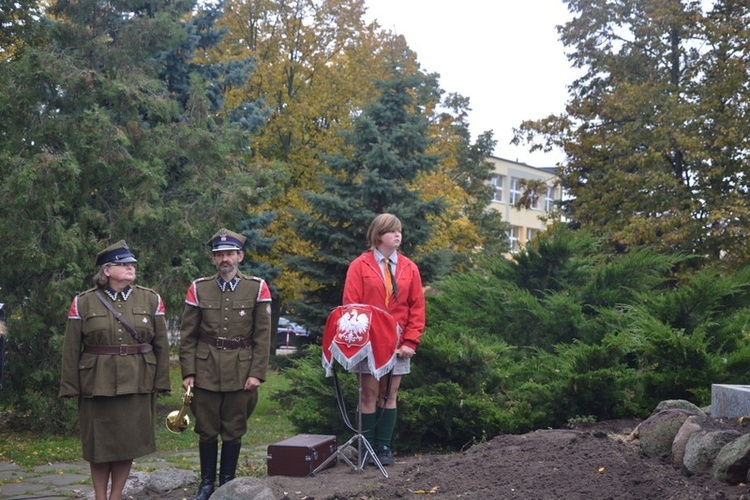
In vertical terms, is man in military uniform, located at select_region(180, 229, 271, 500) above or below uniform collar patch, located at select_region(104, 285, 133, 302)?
below

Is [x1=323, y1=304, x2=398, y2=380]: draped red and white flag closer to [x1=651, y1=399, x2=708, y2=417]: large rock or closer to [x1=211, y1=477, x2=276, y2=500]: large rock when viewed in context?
[x1=211, y1=477, x2=276, y2=500]: large rock

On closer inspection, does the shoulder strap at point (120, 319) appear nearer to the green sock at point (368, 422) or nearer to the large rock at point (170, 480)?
the large rock at point (170, 480)

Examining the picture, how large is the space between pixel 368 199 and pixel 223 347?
10.3 metres

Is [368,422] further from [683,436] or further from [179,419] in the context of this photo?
[683,436]

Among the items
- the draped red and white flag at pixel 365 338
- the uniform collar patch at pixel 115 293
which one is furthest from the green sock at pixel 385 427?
the uniform collar patch at pixel 115 293

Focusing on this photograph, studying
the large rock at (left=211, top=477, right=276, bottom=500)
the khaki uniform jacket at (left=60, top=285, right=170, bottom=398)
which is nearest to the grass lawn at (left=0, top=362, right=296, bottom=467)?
the large rock at (left=211, top=477, right=276, bottom=500)

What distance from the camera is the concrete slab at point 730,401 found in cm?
650

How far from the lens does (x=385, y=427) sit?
7.25m

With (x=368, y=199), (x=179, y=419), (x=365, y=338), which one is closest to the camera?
(x=179, y=419)

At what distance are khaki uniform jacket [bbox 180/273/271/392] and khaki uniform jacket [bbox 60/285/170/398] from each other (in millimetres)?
346

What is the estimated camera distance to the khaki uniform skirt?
6074 millimetres

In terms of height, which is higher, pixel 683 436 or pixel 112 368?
pixel 112 368

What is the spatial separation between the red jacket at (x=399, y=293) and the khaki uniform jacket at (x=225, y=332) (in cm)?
85

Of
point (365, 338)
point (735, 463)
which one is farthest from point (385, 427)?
point (735, 463)
